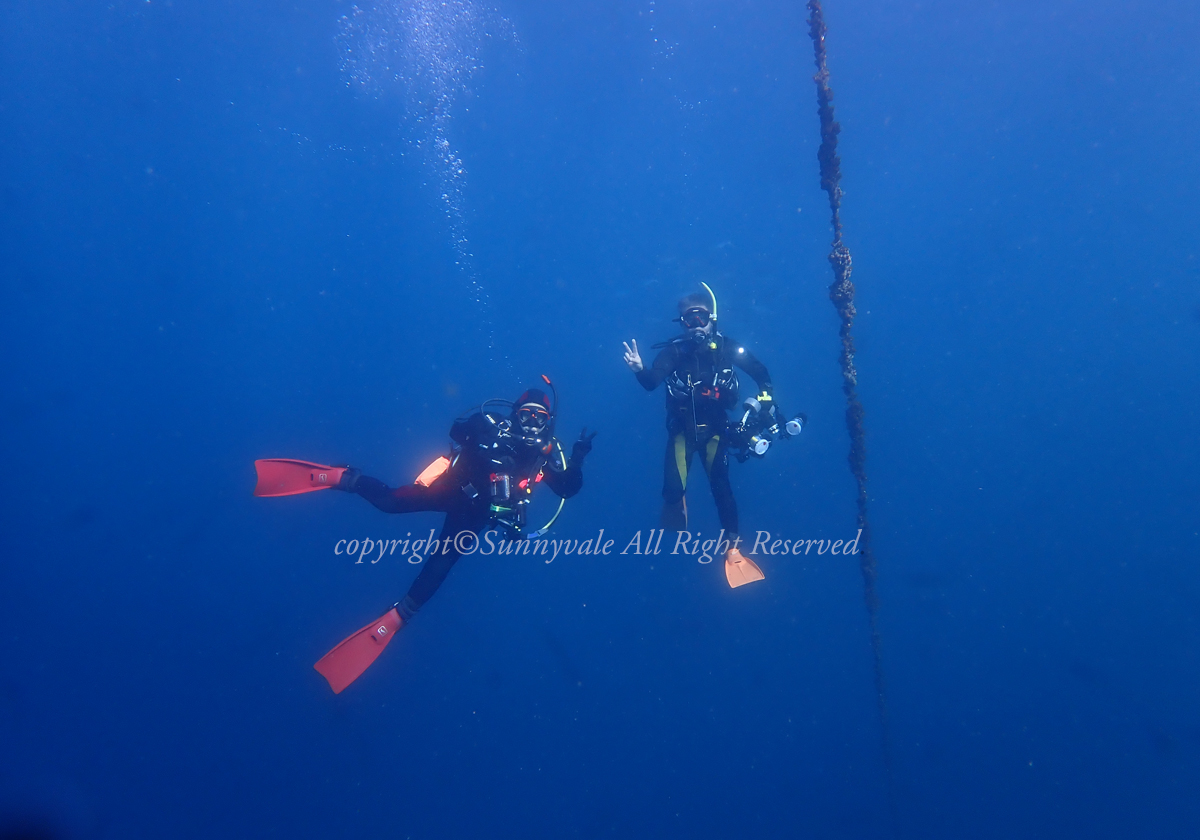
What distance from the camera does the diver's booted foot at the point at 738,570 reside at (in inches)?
231

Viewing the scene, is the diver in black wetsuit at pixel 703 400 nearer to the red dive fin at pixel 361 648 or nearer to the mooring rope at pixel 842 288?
the mooring rope at pixel 842 288

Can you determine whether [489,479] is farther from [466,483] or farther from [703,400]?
[703,400]

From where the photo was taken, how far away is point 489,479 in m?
4.75

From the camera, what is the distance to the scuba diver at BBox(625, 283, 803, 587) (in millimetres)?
5574

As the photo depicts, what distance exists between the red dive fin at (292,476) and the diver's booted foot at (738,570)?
16.2 ft

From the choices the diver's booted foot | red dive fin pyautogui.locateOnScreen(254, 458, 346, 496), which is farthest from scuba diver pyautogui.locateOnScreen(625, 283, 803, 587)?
red dive fin pyautogui.locateOnScreen(254, 458, 346, 496)

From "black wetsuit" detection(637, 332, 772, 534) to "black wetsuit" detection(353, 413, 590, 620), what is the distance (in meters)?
1.51

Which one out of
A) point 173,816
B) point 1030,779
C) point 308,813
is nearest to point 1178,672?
point 1030,779

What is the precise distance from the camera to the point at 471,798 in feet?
28.6

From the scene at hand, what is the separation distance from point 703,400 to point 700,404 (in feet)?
0.23

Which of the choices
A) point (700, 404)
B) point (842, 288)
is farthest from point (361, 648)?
point (842, 288)

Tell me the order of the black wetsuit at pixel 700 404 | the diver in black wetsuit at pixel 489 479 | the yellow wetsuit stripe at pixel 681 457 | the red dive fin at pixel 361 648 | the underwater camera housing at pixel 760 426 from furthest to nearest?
the yellow wetsuit stripe at pixel 681 457 → the black wetsuit at pixel 700 404 → the red dive fin at pixel 361 648 → the underwater camera housing at pixel 760 426 → the diver in black wetsuit at pixel 489 479

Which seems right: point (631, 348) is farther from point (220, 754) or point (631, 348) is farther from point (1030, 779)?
point (1030, 779)

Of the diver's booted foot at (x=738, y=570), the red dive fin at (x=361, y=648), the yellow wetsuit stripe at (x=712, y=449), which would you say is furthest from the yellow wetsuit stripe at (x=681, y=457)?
the red dive fin at (x=361, y=648)
